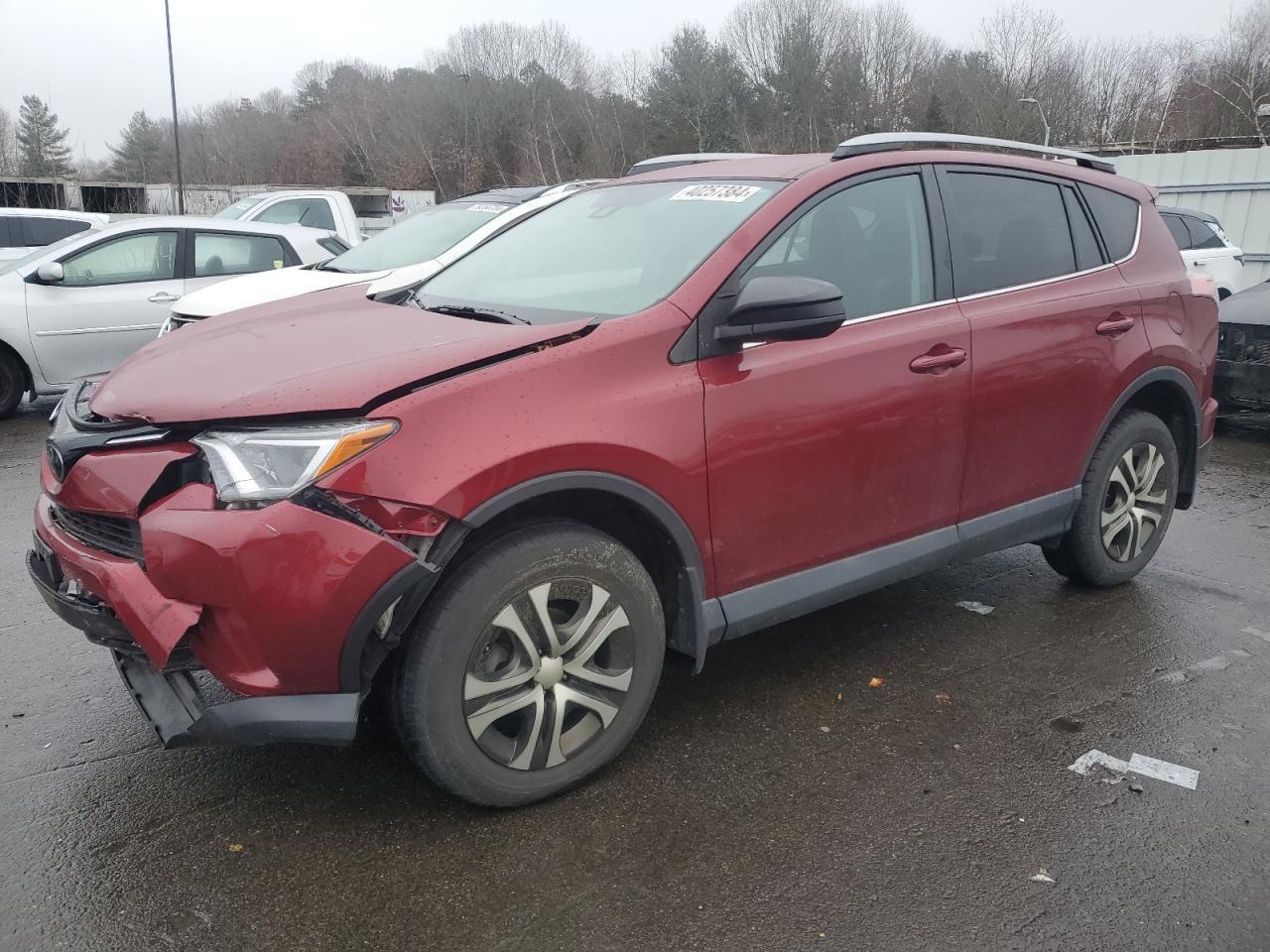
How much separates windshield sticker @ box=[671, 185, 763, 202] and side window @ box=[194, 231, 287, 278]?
677cm

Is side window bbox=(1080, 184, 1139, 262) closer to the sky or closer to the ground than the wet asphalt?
closer to the sky

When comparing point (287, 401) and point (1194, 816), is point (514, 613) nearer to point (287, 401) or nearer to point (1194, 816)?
point (287, 401)

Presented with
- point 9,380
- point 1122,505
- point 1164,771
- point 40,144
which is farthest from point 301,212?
point 40,144

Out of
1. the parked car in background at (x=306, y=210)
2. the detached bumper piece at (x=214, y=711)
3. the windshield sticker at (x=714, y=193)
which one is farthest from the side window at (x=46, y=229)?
the detached bumper piece at (x=214, y=711)

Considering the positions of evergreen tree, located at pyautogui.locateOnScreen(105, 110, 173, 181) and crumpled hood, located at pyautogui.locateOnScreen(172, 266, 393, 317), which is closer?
crumpled hood, located at pyautogui.locateOnScreen(172, 266, 393, 317)

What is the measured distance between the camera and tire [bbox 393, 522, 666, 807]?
2652 millimetres

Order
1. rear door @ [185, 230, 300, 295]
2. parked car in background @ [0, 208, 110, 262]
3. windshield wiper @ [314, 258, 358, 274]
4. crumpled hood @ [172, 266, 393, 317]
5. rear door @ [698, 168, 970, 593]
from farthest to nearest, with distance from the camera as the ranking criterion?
1. parked car in background @ [0, 208, 110, 262]
2. rear door @ [185, 230, 300, 295]
3. windshield wiper @ [314, 258, 358, 274]
4. crumpled hood @ [172, 266, 393, 317]
5. rear door @ [698, 168, 970, 593]

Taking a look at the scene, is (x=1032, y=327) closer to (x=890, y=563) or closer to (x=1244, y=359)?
(x=890, y=563)

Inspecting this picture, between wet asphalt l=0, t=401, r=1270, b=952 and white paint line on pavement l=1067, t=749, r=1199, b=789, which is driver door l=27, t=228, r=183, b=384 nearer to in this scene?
wet asphalt l=0, t=401, r=1270, b=952

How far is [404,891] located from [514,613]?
2.38ft

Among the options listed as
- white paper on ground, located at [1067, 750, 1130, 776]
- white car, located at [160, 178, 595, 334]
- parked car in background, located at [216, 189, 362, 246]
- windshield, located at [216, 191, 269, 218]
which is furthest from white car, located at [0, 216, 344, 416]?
white paper on ground, located at [1067, 750, 1130, 776]

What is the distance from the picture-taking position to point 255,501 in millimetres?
2457

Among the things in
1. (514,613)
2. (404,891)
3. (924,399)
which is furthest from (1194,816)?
(404,891)

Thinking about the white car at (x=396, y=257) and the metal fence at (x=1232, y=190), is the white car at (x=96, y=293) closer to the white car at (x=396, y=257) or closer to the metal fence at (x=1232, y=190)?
the white car at (x=396, y=257)
